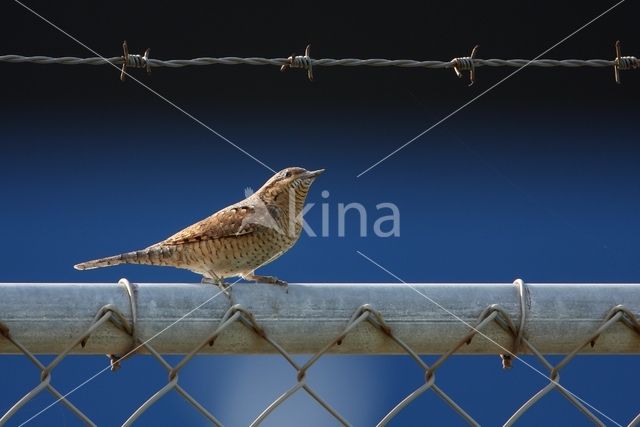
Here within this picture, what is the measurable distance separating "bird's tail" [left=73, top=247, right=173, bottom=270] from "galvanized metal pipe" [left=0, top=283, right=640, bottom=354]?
1.30m

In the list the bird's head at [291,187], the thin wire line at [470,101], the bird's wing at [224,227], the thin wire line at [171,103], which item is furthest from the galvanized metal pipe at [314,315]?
the thin wire line at [470,101]

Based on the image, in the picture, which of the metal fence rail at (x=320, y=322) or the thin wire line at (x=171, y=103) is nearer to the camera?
the metal fence rail at (x=320, y=322)

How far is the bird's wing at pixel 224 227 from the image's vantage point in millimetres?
3559

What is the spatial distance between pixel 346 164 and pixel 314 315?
10.0 feet

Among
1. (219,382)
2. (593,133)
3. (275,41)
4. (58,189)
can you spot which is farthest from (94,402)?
(593,133)

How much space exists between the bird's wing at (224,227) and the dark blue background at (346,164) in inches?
50.8

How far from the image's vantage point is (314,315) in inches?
80.7

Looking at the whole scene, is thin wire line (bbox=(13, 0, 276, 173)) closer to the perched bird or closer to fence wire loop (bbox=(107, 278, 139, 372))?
the perched bird

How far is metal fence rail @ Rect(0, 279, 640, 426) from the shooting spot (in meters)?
1.95

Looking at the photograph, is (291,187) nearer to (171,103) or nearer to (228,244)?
(228,244)

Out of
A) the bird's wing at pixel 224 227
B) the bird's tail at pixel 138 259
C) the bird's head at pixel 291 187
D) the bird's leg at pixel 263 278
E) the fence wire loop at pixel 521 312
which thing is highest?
the bird's head at pixel 291 187

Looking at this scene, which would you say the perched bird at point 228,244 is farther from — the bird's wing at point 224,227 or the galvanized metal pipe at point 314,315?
the galvanized metal pipe at point 314,315

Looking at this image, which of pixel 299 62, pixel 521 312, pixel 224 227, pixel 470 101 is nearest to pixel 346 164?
pixel 470 101

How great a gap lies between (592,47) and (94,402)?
2.90 metres
